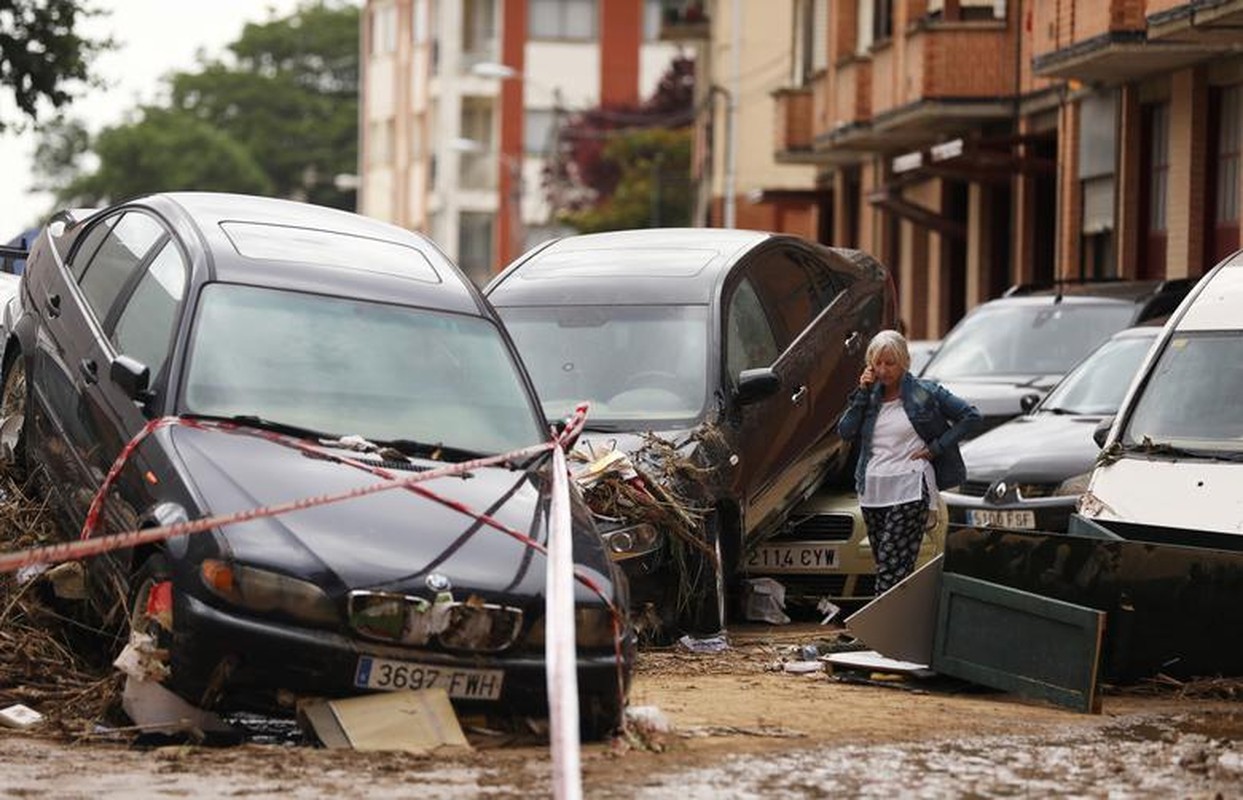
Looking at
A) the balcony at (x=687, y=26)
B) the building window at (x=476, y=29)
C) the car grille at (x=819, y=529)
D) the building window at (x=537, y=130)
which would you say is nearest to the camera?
the car grille at (x=819, y=529)

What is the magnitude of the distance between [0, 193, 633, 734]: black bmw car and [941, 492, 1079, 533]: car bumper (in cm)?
480

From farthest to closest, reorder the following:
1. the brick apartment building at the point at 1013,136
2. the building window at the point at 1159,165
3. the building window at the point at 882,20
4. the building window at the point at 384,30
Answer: the building window at the point at 384,30 → the building window at the point at 882,20 → the building window at the point at 1159,165 → the brick apartment building at the point at 1013,136

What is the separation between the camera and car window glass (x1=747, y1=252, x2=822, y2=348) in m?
15.7

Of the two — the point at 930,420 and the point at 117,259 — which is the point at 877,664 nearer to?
the point at 930,420

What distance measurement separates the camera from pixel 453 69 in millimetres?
86250

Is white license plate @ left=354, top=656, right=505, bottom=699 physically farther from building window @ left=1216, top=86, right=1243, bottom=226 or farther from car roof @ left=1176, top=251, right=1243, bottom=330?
building window @ left=1216, top=86, right=1243, bottom=226

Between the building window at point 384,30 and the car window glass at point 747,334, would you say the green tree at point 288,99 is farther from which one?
the car window glass at point 747,334

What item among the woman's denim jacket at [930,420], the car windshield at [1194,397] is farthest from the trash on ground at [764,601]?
the car windshield at [1194,397]

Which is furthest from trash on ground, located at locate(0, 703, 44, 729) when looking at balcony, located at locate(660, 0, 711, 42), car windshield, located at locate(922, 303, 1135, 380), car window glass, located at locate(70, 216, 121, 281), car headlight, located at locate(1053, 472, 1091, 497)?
balcony, located at locate(660, 0, 711, 42)

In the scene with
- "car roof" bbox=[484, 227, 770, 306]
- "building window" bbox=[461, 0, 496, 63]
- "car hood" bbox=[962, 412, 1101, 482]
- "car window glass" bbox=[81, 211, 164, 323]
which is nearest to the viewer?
"car window glass" bbox=[81, 211, 164, 323]

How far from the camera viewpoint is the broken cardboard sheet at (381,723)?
31.0ft

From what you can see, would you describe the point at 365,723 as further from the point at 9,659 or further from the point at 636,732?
the point at 9,659

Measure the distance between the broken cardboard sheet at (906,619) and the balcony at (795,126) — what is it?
34.8m

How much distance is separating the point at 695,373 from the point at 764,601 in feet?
4.58
